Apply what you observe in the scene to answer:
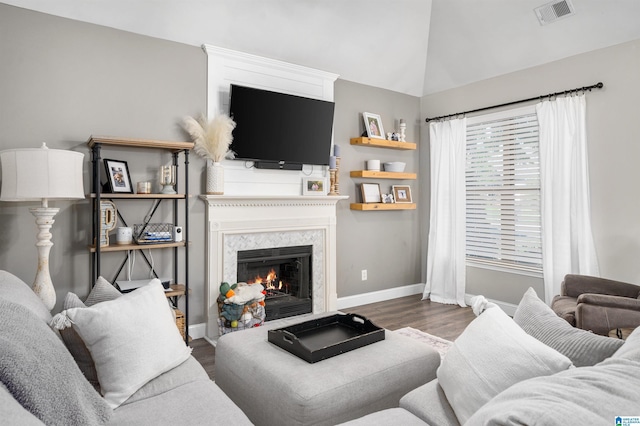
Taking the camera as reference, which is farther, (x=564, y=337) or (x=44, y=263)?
(x=44, y=263)

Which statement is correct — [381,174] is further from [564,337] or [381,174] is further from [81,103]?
[564,337]

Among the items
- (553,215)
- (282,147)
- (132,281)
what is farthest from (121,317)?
(553,215)

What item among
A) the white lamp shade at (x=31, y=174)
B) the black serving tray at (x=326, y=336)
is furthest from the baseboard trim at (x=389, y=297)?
the white lamp shade at (x=31, y=174)

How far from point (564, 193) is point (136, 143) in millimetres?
3858

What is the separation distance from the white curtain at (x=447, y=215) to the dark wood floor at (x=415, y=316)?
239mm

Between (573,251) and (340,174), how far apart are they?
8.15 ft

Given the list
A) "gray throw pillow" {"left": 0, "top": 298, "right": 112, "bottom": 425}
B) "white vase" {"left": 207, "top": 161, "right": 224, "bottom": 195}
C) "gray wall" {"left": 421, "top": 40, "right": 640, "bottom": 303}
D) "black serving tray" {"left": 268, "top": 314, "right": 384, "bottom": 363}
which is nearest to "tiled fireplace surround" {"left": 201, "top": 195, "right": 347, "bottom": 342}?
"white vase" {"left": 207, "top": 161, "right": 224, "bottom": 195}

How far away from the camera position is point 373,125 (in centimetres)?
481

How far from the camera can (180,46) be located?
353 centimetres

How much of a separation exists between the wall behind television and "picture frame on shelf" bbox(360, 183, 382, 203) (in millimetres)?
1935

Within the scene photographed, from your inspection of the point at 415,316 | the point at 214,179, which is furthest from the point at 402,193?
the point at 214,179

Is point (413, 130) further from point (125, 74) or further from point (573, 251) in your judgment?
point (125, 74)

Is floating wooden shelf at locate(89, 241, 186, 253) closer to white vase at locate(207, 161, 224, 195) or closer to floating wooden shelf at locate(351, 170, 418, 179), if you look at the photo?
→ white vase at locate(207, 161, 224, 195)

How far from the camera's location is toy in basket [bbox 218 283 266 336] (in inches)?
137
